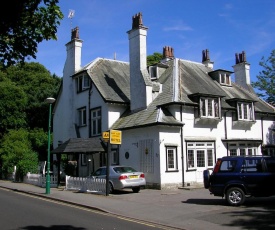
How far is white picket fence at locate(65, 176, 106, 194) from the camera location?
19.0 m

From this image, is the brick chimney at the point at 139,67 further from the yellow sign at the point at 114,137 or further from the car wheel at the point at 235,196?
the car wheel at the point at 235,196

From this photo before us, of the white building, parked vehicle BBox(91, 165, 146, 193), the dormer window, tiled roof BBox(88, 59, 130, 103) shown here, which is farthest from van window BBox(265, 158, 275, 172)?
the dormer window

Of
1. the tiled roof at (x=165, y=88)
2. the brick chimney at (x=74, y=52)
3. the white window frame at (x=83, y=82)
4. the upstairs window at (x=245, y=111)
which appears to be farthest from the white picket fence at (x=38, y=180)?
the upstairs window at (x=245, y=111)

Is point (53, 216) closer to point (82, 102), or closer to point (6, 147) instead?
point (82, 102)

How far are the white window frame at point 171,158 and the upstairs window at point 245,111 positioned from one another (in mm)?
6735

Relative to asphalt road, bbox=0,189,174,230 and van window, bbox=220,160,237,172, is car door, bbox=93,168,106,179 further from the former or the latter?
van window, bbox=220,160,237,172

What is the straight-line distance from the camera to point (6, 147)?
107ft

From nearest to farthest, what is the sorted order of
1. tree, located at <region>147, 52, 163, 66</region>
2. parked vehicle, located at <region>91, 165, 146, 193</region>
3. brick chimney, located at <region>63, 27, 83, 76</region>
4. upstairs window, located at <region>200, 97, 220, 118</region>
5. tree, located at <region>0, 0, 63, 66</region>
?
tree, located at <region>0, 0, 63, 66</region>
parked vehicle, located at <region>91, 165, 146, 193</region>
upstairs window, located at <region>200, 97, 220, 118</region>
brick chimney, located at <region>63, 27, 83, 76</region>
tree, located at <region>147, 52, 163, 66</region>

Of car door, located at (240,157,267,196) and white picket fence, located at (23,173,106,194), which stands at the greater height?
car door, located at (240,157,267,196)

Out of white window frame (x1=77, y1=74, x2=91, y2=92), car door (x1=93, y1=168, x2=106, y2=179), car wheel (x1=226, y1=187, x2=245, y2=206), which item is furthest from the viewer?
white window frame (x1=77, y1=74, x2=91, y2=92)

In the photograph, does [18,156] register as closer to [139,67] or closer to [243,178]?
[139,67]

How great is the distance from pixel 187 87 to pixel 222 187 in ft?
40.6

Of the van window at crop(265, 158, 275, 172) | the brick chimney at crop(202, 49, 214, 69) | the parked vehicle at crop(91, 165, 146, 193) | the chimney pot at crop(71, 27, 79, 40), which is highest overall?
the chimney pot at crop(71, 27, 79, 40)

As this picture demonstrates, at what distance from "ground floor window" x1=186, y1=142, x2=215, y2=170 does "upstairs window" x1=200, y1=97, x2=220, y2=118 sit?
197 centimetres
